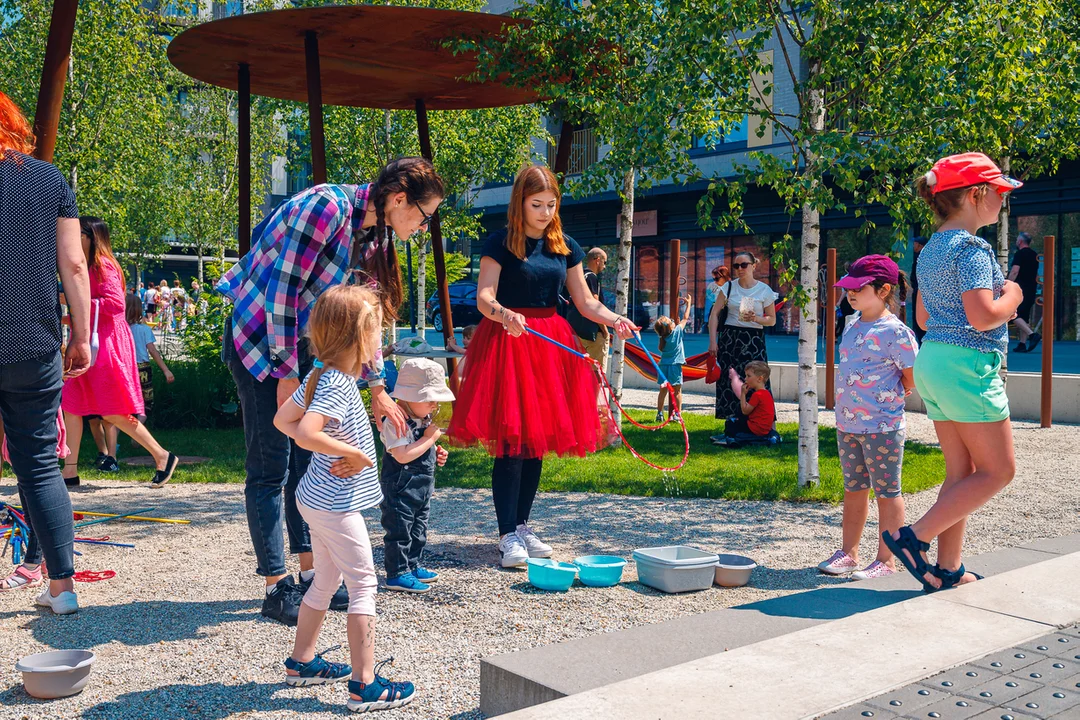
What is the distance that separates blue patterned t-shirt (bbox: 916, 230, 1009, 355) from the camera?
3.99 meters

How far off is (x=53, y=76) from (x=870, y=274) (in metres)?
4.15

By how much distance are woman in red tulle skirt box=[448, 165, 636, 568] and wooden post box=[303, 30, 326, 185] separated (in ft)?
10.5

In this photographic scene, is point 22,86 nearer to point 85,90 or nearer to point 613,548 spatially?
point 85,90

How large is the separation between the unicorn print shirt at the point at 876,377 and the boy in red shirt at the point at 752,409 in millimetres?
4537

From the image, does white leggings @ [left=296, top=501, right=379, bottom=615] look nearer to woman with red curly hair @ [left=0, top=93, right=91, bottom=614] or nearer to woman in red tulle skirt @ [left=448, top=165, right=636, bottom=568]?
woman with red curly hair @ [left=0, top=93, right=91, bottom=614]

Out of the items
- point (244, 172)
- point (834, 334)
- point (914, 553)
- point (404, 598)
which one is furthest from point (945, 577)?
point (244, 172)

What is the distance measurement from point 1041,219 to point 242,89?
1835 centimetres

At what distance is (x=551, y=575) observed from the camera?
4.53 meters

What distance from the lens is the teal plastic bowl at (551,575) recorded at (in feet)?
14.9

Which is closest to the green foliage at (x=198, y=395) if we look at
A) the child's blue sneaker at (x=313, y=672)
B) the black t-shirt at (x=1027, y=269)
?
the child's blue sneaker at (x=313, y=672)

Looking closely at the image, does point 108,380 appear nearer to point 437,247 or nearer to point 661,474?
point 661,474

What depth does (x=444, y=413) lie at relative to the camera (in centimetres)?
579

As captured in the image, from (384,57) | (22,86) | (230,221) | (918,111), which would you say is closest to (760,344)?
(918,111)

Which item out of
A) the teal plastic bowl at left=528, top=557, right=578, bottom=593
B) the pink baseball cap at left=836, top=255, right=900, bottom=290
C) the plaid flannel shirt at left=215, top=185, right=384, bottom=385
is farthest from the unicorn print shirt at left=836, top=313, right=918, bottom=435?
the plaid flannel shirt at left=215, top=185, right=384, bottom=385
